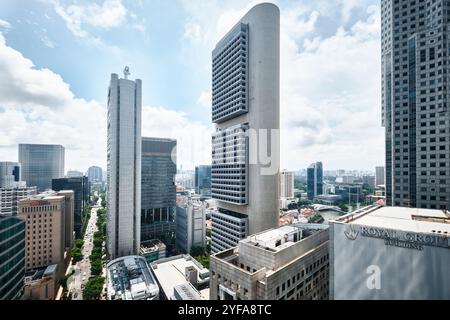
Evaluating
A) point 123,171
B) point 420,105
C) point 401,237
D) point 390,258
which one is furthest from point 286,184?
point 401,237

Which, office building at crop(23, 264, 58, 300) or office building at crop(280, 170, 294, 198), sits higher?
office building at crop(280, 170, 294, 198)

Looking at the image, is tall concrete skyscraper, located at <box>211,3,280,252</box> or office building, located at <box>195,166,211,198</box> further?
office building, located at <box>195,166,211,198</box>

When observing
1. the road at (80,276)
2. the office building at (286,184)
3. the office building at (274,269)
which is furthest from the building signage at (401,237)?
the office building at (286,184)

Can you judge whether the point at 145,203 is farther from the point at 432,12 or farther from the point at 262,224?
the point at 432,12

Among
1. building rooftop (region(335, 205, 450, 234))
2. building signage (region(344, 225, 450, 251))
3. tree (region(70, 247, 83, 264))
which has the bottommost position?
tree (region(70, 247, 83, 264))

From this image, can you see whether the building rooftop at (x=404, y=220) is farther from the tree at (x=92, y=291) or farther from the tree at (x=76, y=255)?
the tree at (x=76, y=255)

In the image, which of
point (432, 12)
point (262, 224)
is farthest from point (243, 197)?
point (432, 12)

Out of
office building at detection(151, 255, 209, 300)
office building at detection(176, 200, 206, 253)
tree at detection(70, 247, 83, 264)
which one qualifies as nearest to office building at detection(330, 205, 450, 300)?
office building at detection(151, 255, 209, 300)

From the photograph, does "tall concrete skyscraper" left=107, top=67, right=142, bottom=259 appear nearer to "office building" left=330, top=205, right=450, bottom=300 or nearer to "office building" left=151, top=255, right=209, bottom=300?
"office building" left=151, top=255, right=209, bottom=300
